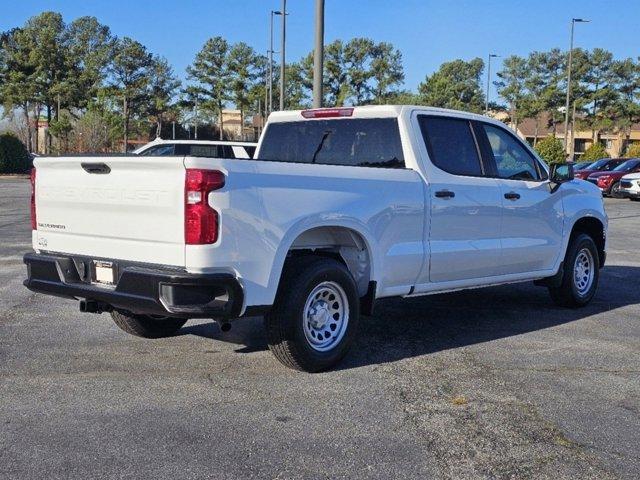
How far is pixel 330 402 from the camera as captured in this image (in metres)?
5.02

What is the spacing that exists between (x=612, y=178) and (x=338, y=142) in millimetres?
27709

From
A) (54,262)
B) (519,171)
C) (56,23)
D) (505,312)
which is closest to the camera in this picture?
(54,262)

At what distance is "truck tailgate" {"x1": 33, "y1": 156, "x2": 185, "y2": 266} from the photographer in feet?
16.0

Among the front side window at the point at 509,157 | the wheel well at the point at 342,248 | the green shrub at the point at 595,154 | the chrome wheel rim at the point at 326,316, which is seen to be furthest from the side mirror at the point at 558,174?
the green shrub at the point at 595,154

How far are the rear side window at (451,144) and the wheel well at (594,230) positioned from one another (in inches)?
83.8

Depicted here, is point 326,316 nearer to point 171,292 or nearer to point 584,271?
point 171,292

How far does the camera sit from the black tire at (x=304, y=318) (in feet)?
17.6

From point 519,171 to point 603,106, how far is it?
61.8 m

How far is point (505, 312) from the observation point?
27.0 ft

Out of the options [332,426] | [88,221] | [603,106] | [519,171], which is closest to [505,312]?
[519,171]

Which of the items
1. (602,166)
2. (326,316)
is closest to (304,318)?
(326,316)

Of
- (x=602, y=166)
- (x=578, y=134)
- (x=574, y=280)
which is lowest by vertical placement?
(x=574, y=280)

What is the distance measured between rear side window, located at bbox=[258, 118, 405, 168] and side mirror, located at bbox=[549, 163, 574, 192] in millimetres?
2119

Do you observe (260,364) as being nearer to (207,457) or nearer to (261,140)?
(207,457)
